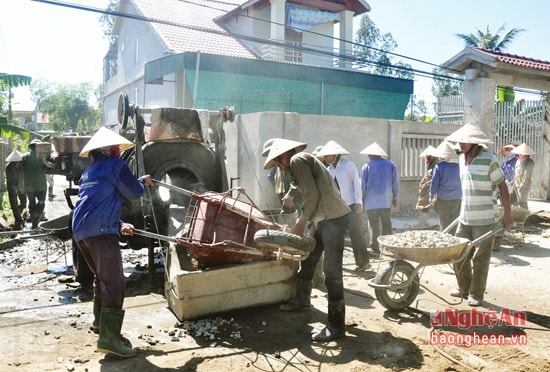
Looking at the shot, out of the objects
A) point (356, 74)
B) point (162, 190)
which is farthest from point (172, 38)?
point (162, 190)

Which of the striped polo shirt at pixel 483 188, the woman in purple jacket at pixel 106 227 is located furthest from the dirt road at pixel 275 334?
the striped polo shirt at pixel 483 188

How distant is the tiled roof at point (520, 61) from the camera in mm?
12281

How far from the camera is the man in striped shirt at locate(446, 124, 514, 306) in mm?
5766

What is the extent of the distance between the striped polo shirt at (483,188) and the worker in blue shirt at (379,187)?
2.41 metres

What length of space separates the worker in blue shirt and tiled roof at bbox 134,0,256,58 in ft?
41.4

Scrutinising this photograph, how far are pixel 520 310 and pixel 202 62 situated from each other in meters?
13.2

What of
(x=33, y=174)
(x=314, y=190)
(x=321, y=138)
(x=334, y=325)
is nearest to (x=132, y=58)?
(x=33, y=174)

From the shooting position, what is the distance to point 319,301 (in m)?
6.06

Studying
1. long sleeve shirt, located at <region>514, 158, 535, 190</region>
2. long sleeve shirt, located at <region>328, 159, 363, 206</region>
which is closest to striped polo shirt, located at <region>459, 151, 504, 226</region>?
long sleeve shirt, located at <region>328, 159, 363, 206</region>

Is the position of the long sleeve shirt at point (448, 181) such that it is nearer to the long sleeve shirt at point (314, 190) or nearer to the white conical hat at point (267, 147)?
the white conical hat at point (267, 147)

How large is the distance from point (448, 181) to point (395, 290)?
123 inches

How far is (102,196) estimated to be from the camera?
4.54 metres

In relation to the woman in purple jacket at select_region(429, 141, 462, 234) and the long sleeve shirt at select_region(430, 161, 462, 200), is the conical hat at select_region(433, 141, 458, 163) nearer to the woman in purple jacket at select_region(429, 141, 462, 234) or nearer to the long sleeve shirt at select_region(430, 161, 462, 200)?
the woman in purple jacket at select_region(429, 141, 462, 234)

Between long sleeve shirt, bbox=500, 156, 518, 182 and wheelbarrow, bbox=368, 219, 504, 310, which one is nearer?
wheelbarrow, bbox=368, 219, 504, 310
